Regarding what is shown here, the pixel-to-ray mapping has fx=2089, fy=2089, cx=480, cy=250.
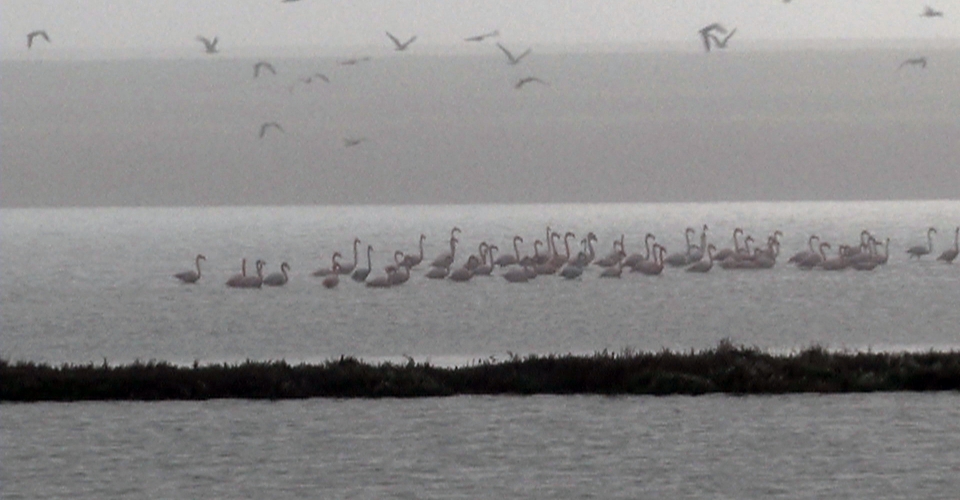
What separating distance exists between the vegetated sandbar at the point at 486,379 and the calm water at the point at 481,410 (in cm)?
43

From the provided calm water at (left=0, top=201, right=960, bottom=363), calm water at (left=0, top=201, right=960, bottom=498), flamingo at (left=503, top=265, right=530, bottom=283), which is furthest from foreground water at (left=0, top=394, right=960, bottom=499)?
flamingo at (left=503, top=265, right=530, bottom=283)

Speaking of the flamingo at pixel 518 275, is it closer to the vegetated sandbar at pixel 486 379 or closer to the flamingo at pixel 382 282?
the flamingo at pixel 382 282

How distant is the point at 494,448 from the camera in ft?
65.9

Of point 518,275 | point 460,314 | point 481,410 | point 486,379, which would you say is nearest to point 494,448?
point 481,410

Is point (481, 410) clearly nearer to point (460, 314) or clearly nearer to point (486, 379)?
point (486, 379)

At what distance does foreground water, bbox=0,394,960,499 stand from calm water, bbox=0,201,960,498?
0.15 feet

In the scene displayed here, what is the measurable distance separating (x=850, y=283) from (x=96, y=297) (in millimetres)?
22512

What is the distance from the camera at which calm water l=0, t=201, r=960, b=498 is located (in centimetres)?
1839

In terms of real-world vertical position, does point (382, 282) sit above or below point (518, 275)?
below

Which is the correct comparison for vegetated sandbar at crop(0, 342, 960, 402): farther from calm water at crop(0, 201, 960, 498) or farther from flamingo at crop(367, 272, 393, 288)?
flamingo at crop(367, 272, 393, 288)

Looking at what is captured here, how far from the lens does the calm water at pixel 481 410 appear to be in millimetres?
18391

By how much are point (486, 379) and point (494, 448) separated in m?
3.90

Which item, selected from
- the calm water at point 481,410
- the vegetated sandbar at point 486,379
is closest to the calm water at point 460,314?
the calm water at point 481,410

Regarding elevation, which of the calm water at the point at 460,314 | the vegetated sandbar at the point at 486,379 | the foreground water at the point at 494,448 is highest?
the calm water at the point at 460,314
